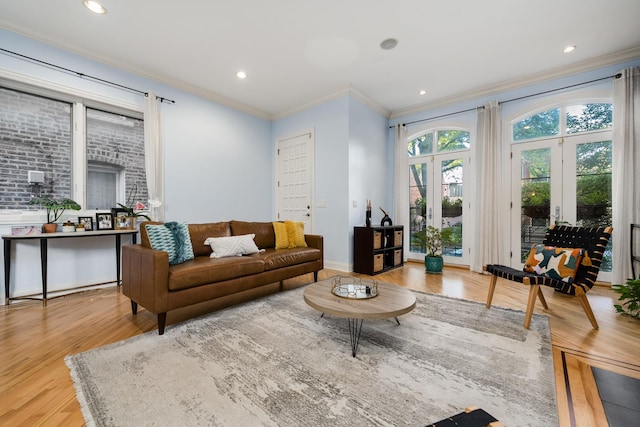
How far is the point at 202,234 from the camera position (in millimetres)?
3086

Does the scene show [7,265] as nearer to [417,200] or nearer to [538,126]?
[417,200]

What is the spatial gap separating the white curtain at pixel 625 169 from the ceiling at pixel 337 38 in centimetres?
48

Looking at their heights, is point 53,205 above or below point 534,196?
below

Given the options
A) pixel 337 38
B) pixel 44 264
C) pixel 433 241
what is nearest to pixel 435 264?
pixel 433 241

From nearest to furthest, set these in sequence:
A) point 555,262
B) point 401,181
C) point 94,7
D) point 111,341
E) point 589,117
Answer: point 111,341
point 555,262
point 94,7
point 589,117
point 401,181

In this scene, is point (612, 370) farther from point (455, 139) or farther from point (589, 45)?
point (455, 139)

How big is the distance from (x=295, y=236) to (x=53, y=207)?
280 cm

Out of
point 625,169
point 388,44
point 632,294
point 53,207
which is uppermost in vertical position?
point 388,44

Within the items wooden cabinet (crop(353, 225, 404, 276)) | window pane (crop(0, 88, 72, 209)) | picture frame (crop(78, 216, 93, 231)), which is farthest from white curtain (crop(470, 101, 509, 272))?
window pane (crop(0, 88, 72, 209))

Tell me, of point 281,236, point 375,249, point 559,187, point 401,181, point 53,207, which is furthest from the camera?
point 401,181

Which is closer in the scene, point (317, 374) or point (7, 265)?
point (317, 374)

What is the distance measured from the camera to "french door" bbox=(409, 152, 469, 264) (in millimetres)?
4754

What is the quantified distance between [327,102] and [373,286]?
139 inches

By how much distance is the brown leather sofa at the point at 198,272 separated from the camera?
6.80 ft
